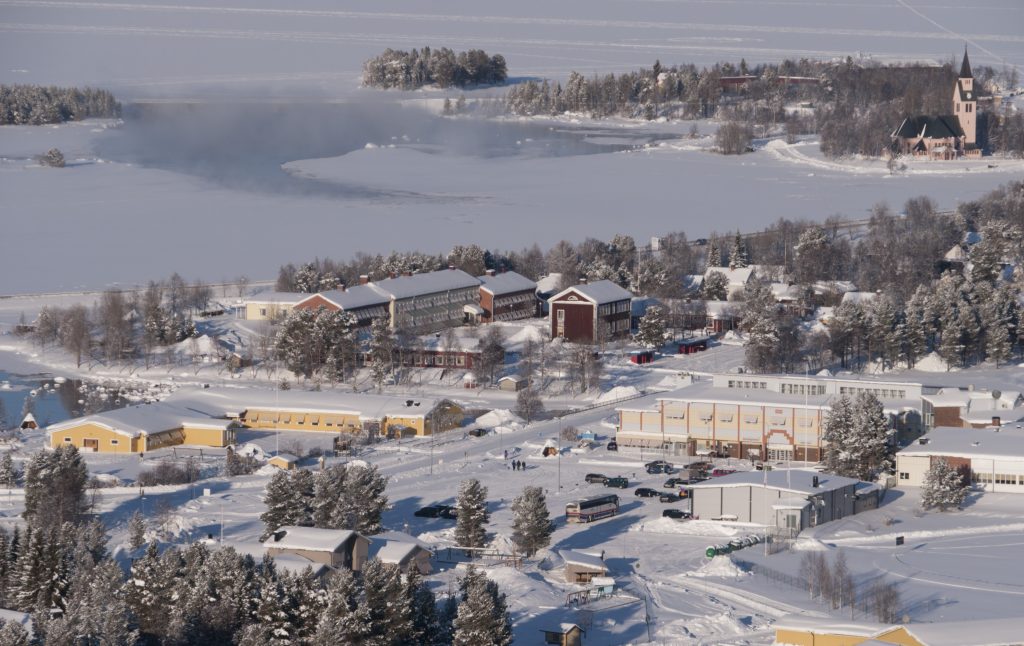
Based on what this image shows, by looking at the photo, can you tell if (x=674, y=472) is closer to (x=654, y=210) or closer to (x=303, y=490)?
(x=303, y=490)

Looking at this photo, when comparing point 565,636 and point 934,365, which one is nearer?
point 565,636

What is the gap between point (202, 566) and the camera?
47.2ft

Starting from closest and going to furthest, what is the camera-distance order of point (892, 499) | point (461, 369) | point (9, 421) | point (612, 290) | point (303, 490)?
1. point (303, 490)
2. point (892, 499)
3. point (9, 421)
4. point (461, 369)
5. point (612, 290)

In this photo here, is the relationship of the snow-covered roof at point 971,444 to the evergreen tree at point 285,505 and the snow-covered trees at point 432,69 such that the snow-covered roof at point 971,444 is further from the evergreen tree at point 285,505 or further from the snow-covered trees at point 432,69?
the snow-covered trees at point 432,69

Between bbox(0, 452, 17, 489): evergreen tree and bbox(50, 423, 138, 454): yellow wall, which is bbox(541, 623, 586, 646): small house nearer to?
bbox(0, 452, 17, 489): evergreen tree

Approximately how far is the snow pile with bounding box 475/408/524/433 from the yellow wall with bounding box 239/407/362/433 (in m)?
1.43

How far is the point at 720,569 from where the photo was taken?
15.9 m

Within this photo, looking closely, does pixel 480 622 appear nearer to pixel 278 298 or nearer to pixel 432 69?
pixel 278 298

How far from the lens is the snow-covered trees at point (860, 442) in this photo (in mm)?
19312

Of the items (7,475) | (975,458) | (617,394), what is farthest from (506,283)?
(7,475)

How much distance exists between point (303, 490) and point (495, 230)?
20.7 metres

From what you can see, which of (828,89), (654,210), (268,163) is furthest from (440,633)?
(828,89)

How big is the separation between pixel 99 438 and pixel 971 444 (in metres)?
9.14

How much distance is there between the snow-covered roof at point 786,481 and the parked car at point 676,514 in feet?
0.93
